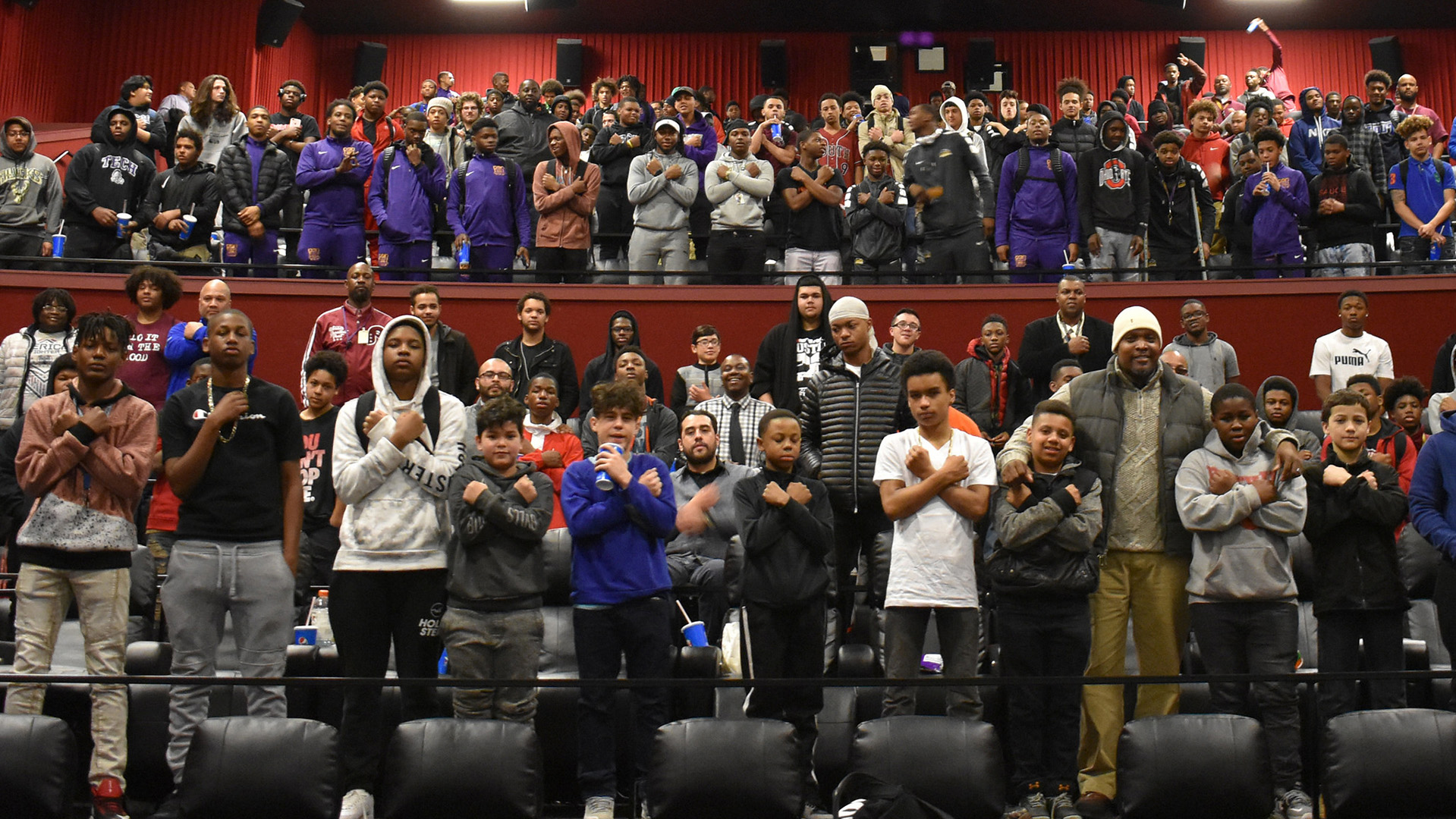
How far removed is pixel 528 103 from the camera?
37.9ft

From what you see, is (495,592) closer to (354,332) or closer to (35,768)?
(35,768)

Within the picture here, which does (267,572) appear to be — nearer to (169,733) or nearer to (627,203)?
(169,733)

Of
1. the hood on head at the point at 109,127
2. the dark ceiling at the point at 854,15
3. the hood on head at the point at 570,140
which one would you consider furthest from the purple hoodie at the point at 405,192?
the dark ceiling at the point at 854,15

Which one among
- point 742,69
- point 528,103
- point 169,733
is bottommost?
point 169,733

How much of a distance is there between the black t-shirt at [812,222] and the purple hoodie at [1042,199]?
4.42 ft

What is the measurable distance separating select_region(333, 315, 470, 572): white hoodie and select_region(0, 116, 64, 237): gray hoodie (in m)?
6.19

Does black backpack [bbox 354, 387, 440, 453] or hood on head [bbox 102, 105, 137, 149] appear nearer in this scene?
black backpack [bbox 354, 387, 440, 453]

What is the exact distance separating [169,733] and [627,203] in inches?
255

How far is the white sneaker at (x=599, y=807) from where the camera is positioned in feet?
14.9

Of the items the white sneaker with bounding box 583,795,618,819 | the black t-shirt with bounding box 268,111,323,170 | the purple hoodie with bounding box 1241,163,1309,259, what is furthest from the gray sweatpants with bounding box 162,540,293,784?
the purple hoodie with bounding box 1241,163,1309,259

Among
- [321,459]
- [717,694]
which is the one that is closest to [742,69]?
[321,459]

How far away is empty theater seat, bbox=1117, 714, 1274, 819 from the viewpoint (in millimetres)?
4066

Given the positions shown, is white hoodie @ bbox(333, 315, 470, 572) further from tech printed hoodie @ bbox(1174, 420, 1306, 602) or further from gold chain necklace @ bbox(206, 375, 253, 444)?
tech printed hoodie @ bbox(1174, 420, 1306, 602)

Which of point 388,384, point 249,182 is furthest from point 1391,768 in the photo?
point 249,182
